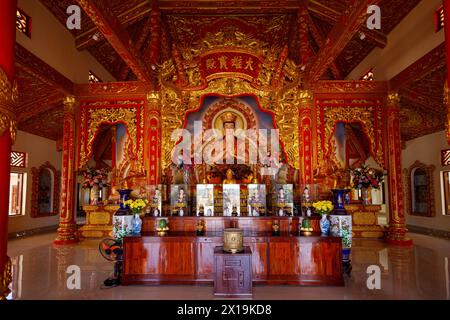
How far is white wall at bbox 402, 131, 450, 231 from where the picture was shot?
7961 millimetres

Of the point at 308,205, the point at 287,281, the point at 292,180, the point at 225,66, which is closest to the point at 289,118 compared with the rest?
the point at 292,180

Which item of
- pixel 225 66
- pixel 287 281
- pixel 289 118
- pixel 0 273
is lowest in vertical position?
pixel 287 281

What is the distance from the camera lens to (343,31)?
4621 millimetres

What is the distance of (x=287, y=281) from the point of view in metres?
4.01

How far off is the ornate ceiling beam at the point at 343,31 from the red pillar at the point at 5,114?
4120 mm

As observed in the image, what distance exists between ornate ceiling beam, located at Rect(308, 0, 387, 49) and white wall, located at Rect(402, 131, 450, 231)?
121 inches

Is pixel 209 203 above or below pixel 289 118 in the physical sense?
below

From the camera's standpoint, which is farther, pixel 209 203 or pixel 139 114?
pixel 139 114

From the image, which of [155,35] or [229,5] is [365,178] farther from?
[155,35]

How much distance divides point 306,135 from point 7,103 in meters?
6.31
